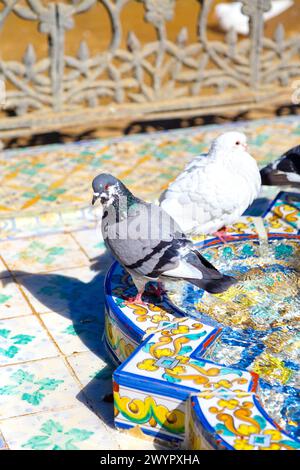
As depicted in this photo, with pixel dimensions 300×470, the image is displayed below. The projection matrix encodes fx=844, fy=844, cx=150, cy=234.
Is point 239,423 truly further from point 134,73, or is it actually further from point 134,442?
point 134,73

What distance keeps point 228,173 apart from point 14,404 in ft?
8.86

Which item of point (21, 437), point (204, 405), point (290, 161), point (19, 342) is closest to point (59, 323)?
point (19, 342)

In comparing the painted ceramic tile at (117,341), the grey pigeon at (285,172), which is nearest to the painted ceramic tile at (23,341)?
the painted ceramic tile at (117,341)

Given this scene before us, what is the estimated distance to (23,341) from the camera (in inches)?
265

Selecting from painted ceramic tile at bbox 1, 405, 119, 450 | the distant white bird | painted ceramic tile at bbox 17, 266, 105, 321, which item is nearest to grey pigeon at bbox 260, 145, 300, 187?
painted ceramic tile at bbox 17, 266, 105, 321

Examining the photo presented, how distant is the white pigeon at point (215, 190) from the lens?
716cm

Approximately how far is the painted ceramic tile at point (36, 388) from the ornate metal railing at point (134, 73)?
4.59 metres

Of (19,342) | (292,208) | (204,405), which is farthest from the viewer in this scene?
(292,208)

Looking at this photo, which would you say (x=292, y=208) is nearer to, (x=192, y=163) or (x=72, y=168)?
(x=192, y=163)

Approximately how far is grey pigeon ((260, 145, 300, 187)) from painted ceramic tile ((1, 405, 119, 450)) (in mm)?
3256

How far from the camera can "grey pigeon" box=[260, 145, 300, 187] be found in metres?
8.09

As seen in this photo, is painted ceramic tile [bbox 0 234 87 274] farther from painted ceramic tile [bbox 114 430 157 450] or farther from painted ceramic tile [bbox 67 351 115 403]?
painted ceramic tile [bbox 114 430 157 450]

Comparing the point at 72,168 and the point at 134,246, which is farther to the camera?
the point at 72,168

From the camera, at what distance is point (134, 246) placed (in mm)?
6098
